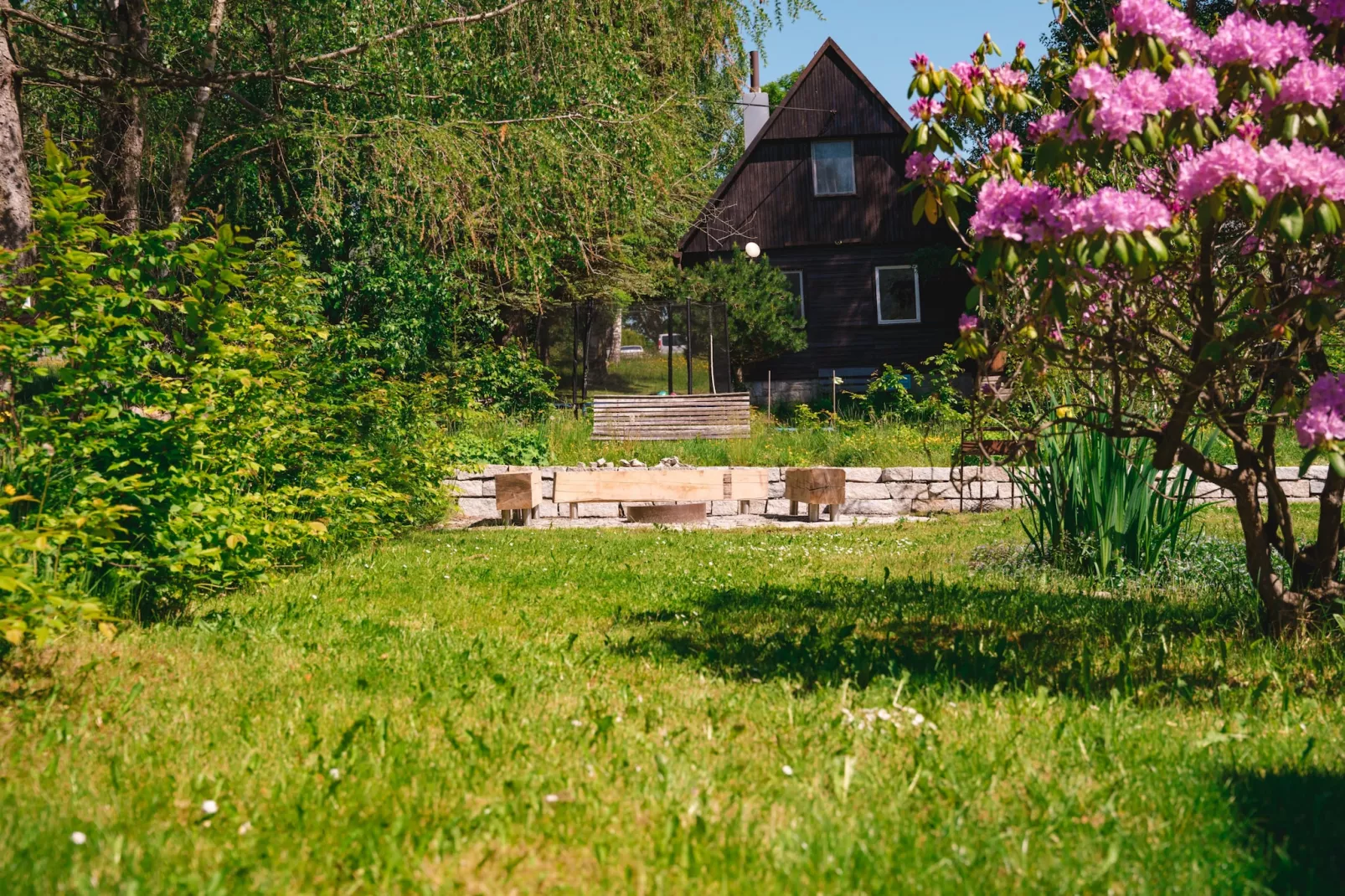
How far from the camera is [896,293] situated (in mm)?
26047

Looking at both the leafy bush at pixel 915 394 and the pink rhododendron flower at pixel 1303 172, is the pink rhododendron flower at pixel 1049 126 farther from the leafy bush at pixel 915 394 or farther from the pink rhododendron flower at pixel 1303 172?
the leafy bush at pixel 915 394

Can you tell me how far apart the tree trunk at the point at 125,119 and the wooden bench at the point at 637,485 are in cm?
510

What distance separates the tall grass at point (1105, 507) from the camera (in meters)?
6.68

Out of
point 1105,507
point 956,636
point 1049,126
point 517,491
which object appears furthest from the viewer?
point 517,491

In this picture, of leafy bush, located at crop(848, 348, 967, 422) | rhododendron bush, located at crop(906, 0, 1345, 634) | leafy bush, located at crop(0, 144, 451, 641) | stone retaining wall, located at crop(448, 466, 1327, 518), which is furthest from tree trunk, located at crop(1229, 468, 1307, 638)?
leafy bush, located at crop(848, 348, 967, 422)

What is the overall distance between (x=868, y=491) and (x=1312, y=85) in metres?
10.4

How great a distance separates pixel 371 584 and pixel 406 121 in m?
4.23

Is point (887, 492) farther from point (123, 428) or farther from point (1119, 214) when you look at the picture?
point (1119, 214)

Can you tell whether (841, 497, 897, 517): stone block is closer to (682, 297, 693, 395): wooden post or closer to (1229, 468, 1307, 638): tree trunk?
(682, 297, 693, 395): wooden post

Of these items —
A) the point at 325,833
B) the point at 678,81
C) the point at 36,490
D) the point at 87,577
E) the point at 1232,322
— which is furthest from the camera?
the point at 678,81

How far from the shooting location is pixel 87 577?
183 inches

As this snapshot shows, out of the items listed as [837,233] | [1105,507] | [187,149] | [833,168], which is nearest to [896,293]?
[837,233]

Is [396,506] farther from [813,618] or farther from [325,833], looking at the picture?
[325,833]

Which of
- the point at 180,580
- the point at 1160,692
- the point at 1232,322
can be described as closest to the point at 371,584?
the point at 180,580
